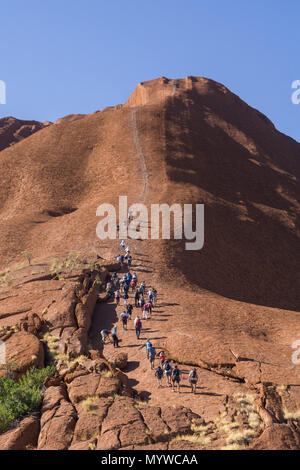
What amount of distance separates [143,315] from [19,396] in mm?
12260

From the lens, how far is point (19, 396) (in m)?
14.0

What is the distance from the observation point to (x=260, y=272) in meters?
44.8

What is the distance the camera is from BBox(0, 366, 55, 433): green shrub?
12922mm

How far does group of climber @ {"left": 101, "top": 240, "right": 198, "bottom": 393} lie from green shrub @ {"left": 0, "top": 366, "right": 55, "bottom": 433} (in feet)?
17.1

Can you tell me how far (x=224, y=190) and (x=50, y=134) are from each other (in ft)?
114

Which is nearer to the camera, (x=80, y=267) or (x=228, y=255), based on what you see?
(x=80, y=267)

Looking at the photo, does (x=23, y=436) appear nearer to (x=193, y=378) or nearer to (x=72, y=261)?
(x=193, y=378)

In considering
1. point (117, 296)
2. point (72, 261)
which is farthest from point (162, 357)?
point (72, 261)

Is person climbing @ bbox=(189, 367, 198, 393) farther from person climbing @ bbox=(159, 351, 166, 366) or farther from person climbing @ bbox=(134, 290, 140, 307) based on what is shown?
person climbing @ bbox=(134, 290, 140, 307)

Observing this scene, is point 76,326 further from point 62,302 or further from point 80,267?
point 80,267

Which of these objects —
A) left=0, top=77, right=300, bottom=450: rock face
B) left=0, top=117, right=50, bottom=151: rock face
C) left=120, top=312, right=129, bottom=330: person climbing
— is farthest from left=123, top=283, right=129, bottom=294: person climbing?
left=0, top=117, right=50, bottom=151: rock face

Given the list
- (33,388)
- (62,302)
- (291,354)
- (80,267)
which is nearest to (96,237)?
(80,267)

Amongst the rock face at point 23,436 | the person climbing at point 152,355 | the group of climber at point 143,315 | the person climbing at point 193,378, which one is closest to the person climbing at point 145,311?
the group of climber at point 143,315

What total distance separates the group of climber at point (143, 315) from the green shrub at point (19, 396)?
5.21 metres
